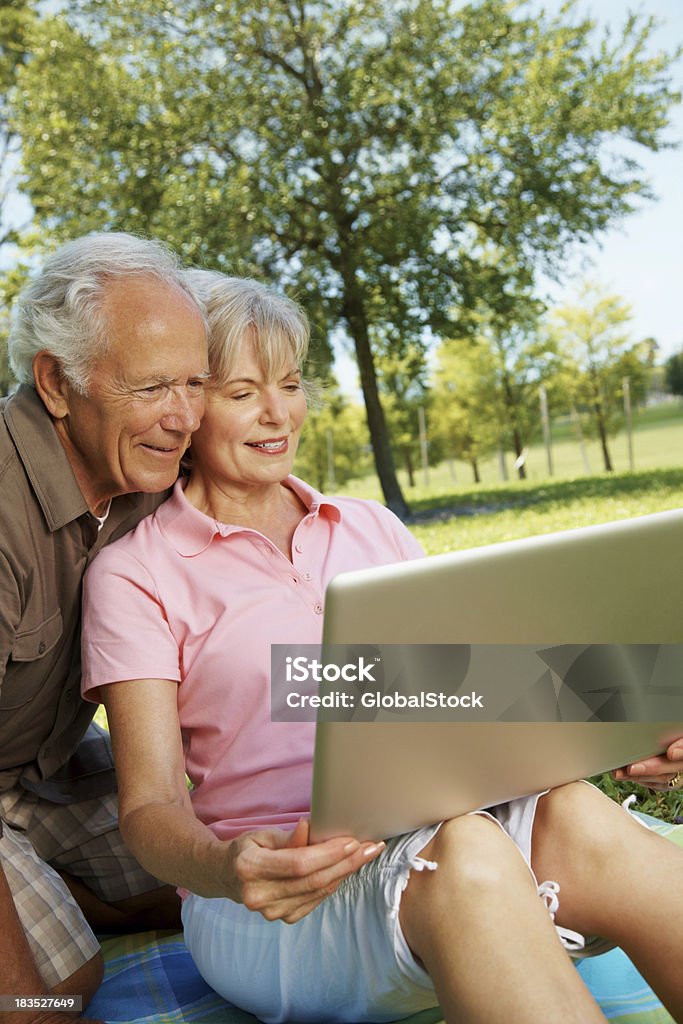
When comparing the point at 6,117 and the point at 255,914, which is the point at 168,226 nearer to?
the point at 6,117

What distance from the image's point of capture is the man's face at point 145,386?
203 centimetres

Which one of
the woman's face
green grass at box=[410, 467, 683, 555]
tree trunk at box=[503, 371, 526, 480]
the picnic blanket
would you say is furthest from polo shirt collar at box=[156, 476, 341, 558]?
tree trunk at box=[503, 371, 526, 480]

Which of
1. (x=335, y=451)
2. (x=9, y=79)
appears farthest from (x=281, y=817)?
(x=335, y=451)

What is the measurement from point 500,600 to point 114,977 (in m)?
1.60

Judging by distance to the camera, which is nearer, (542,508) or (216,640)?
(216,640)

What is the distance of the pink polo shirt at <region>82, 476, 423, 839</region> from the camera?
186 cm

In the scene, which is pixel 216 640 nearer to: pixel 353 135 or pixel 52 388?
pixel 52 388

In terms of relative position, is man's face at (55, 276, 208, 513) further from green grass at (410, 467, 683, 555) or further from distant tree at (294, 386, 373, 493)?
distant tree at (294, 386, 373, 493)

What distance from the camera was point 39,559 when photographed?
6.77ft

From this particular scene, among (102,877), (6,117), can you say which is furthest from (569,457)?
(102,877)

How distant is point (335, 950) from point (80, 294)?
1.32 meters

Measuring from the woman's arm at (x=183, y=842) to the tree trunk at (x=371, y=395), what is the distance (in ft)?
44.0

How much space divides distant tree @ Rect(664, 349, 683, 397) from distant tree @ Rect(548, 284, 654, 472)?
20.2m

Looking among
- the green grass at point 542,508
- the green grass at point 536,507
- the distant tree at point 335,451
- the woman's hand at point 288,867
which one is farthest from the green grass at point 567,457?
the woman's hand at point 288,867
